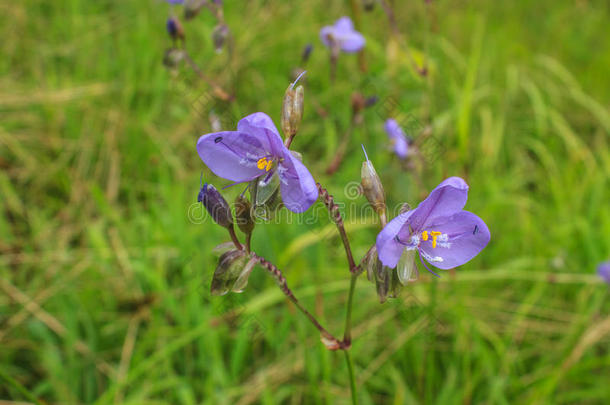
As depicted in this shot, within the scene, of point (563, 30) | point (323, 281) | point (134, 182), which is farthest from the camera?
point (563, 30)

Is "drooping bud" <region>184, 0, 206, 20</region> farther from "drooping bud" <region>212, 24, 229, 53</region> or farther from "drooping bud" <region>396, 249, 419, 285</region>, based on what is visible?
"drooping bud" <region>396, 249, 419, 285</region>

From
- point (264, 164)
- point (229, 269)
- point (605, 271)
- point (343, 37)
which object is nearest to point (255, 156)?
point (264, 164)

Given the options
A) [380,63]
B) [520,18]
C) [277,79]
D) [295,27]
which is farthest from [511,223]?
[520,18]

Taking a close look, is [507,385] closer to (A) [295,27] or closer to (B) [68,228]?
(B) [68,228]

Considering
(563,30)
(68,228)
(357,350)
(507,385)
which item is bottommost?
(507,385)

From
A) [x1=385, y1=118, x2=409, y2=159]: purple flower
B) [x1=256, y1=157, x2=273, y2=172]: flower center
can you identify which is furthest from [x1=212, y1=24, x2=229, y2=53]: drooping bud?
[x1=256, y1=157, x2=273, y2=172]: flower center

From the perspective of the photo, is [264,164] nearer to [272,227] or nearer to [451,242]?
[451,242]
